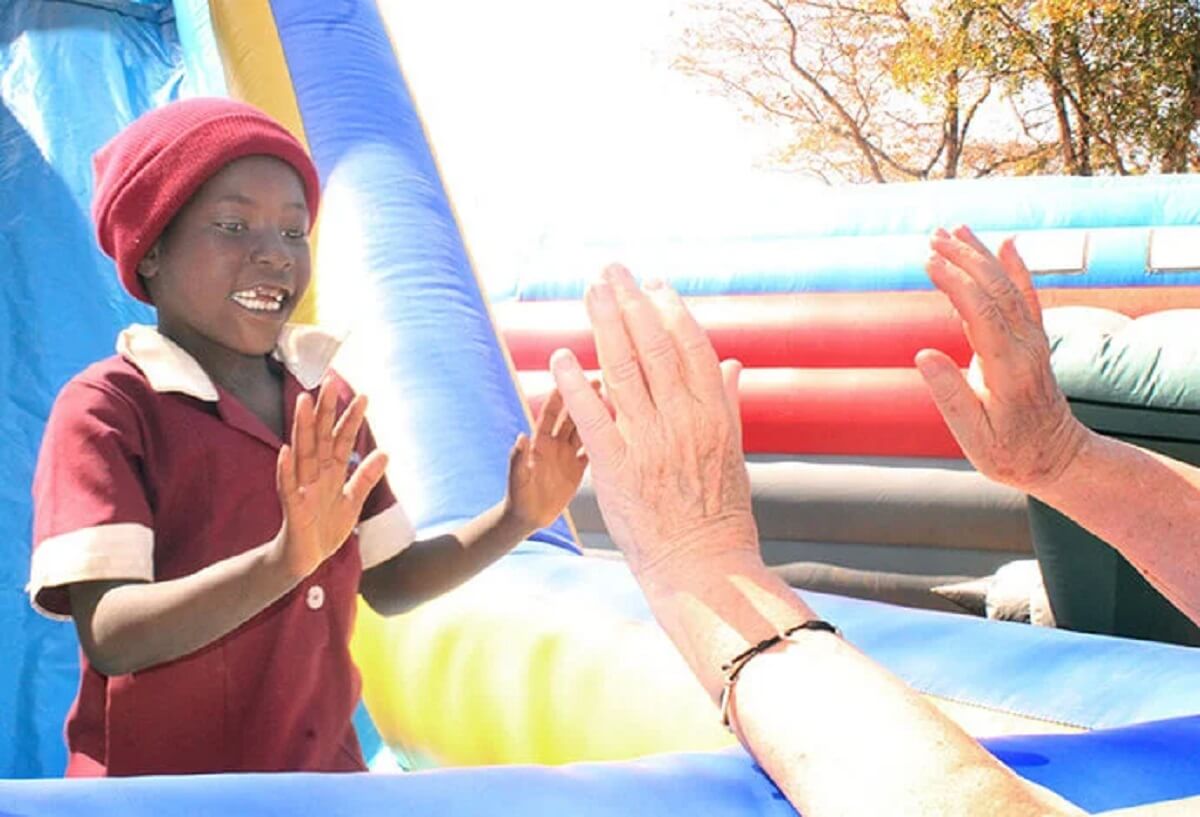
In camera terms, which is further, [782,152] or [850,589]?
[782,152]

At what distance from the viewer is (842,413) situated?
3.36m

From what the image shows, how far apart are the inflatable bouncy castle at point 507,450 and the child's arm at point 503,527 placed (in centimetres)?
15

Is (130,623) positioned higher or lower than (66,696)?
higher

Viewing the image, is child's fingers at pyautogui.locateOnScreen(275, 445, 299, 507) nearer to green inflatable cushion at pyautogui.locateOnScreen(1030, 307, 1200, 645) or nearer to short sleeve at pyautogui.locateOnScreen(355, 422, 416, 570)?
short sleeve at pyautogui.locateOnScreen(355, 422, 416, 570)

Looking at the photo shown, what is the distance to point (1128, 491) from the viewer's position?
3.52 ft

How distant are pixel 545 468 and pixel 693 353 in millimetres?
339

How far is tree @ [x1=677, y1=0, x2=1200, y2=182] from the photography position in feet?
31.1

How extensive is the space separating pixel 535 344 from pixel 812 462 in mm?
850

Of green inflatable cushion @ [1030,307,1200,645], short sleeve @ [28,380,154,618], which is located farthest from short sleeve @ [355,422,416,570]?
green inflatable cushion @ [1030,307,1200,645]

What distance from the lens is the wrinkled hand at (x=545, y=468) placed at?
3.67 feet

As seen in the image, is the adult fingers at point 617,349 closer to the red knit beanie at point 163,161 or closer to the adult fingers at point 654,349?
the adult fingers at point 654,349

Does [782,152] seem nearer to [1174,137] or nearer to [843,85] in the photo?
[843,85]

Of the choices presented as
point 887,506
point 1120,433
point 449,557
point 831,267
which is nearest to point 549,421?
point 449,557

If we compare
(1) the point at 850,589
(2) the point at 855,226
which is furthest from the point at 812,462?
(2) the point at 855,226
